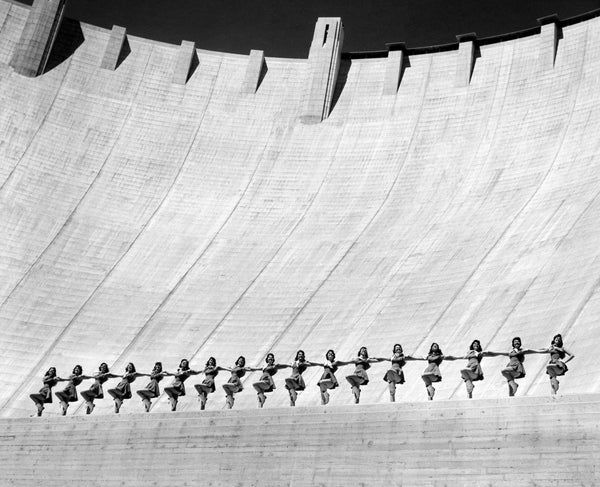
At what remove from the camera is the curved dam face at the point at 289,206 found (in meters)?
24.8

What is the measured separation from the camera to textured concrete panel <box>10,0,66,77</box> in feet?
113

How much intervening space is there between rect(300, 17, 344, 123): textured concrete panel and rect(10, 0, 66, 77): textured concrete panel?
8.13 metres

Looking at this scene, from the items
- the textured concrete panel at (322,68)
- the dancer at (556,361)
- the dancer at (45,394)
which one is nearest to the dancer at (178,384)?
the dancer at (45,394)

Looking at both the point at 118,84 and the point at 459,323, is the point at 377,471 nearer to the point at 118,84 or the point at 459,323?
the point at 459,323

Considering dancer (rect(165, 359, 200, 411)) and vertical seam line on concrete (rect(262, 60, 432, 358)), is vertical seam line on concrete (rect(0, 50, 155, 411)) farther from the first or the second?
dancer (rect(165, 359, 200, 411))

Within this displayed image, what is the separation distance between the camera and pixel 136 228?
31453 mm

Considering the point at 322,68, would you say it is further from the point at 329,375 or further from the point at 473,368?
the point at 473,368

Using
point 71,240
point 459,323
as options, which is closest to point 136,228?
point 71,240

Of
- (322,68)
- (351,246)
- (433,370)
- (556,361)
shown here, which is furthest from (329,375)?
(322,68)

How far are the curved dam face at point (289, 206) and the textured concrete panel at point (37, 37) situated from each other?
34 centimetres

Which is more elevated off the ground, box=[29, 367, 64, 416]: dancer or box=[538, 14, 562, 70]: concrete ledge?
box=[538, 14, 562, 70]: concrete ledge

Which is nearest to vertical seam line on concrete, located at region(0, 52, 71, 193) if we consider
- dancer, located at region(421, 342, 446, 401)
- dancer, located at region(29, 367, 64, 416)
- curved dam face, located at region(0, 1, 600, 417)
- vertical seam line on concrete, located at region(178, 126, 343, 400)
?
curved dam face, located at region(0, 1, 600, 417)

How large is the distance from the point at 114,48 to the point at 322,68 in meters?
6.80

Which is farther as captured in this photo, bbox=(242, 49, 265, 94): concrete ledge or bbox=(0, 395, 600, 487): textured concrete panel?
bbox=(242, 49, 265, 94): concrete ledge
